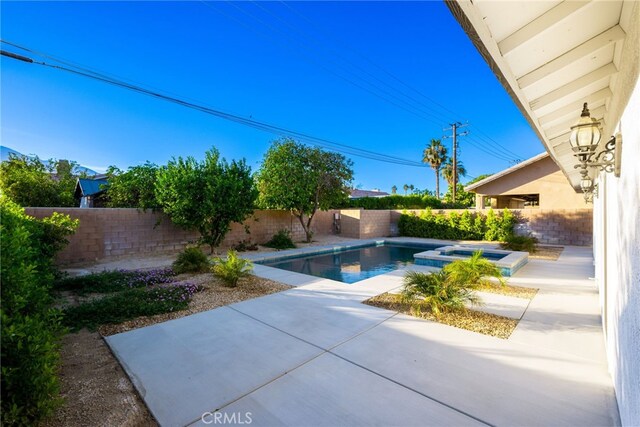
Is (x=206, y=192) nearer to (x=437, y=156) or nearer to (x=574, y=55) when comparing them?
(x=574, y=55)

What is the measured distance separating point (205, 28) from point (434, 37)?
9.95 metres

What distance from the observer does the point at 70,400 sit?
7.36 feet

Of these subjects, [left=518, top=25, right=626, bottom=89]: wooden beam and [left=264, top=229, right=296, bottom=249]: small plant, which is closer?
[left=518, top=25, right=626, bottom=89]: wooden beam

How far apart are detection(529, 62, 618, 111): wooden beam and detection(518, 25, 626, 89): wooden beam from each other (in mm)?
431

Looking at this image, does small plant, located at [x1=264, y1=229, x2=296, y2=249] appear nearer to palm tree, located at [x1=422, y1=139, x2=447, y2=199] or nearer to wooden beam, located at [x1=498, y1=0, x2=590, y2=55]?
wooden beam, located at [x1=498, y1=0, x2=590, y2=55]

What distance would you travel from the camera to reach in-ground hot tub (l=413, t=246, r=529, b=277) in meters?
6.85

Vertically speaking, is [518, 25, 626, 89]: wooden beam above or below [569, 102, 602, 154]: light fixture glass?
above

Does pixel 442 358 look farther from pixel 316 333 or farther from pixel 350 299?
pixel 350 299

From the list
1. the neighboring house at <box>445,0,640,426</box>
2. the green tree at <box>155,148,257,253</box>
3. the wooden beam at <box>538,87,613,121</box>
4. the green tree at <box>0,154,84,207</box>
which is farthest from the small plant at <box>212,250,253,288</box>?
the green tree at <box>0,154,84,207</box>

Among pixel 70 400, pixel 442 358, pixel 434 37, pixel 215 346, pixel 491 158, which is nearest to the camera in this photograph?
pixel 70 400

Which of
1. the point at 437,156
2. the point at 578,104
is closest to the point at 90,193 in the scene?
the point at 578,104

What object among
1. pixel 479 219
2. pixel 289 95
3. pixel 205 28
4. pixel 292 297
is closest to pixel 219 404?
pixel 292 297

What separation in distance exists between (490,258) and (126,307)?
9964mm

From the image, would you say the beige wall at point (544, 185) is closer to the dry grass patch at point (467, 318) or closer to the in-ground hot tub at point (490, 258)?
the in-ground hot tub at point (490, 258)
